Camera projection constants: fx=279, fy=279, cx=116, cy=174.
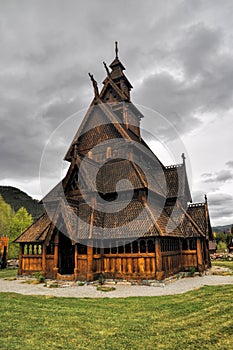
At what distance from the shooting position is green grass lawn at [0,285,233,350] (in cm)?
740

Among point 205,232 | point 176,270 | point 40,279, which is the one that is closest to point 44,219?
point 40,279

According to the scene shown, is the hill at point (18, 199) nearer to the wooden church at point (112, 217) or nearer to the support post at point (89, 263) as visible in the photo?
the wooden church at point (112, 217)

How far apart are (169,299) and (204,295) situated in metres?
1.66

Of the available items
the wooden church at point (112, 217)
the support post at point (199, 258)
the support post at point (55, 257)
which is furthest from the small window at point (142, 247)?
the support post at point (199, 258)

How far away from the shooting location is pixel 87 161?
2350 centimetres

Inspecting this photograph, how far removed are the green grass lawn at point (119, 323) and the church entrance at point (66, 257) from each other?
8494 mm

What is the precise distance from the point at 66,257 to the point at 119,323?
14261mm

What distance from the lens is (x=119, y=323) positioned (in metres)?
9.25

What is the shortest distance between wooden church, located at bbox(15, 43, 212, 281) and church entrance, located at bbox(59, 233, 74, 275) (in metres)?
0.08

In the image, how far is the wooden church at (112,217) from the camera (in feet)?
62.3

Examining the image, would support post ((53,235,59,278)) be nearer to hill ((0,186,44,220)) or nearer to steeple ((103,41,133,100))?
steeple ((103,41,133,100))

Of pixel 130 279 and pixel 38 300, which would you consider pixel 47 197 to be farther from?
pixel 38 300

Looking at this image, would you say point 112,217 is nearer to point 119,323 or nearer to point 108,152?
point 108,152

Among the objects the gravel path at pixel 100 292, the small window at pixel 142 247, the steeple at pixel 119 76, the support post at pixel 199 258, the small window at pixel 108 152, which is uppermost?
the steeple at pixel 119 76
